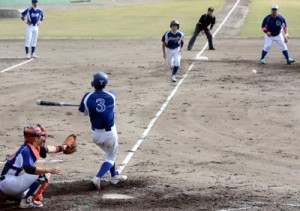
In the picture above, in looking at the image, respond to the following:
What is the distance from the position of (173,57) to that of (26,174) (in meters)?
12.9

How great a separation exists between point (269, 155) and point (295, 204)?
11.2ft

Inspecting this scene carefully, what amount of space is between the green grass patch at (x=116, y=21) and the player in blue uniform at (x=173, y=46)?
13273 mm

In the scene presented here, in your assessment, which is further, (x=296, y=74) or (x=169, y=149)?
(x=296, y=74)

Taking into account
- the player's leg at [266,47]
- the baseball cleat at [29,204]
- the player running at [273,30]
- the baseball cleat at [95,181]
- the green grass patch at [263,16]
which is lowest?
the green grass patch at [263,16]

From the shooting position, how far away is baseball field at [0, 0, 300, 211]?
11266mm

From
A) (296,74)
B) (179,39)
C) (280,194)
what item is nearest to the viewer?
→ (280,194)

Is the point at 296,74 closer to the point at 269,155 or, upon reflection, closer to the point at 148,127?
the point at 148,127

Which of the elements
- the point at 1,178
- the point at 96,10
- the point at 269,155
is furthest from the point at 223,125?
the point at 96,10

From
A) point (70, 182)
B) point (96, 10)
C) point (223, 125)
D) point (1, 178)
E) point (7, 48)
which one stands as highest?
point (1, 178)

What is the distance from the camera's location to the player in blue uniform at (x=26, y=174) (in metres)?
10.2

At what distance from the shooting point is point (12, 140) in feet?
49.9

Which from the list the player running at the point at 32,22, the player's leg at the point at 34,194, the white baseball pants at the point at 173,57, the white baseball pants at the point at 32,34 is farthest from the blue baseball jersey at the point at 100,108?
the white baseball pants at the point at 32,34

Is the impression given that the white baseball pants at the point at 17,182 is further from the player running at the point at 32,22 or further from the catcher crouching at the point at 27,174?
the player running at the point at 32,22

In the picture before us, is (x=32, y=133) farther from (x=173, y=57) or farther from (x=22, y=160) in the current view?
(x=173, y=57)
